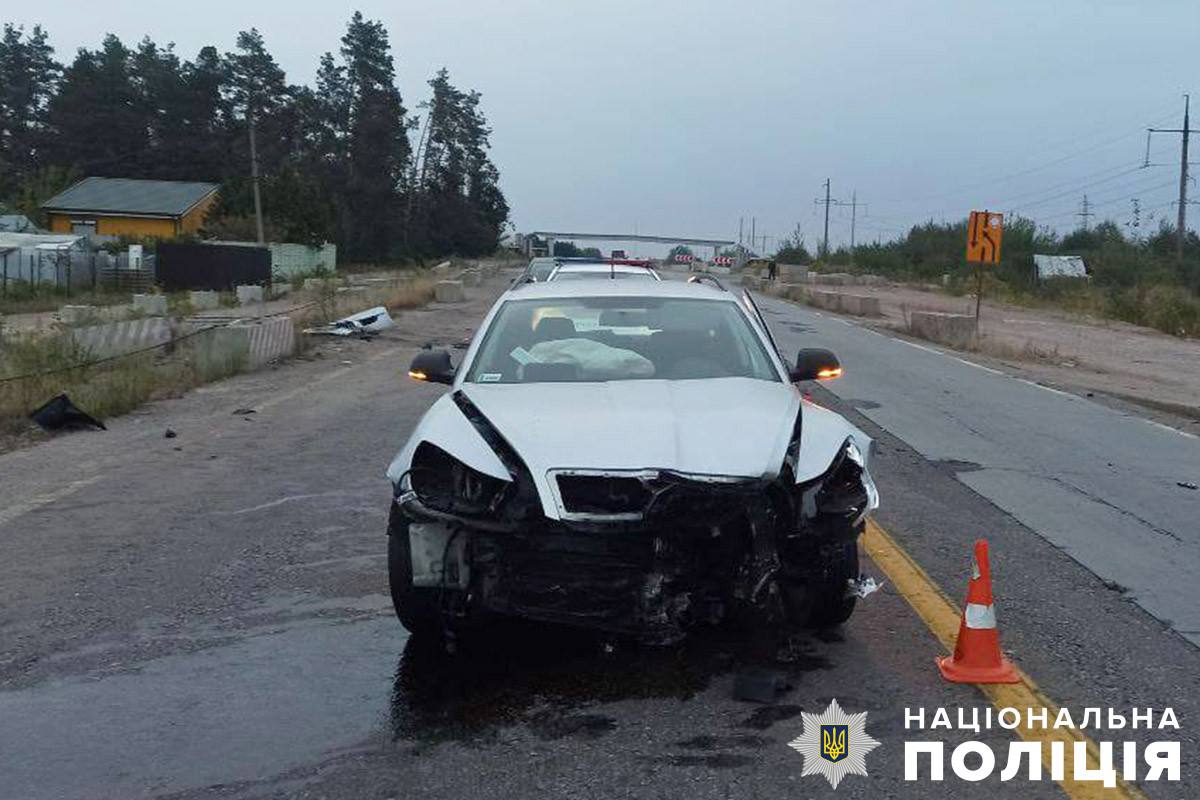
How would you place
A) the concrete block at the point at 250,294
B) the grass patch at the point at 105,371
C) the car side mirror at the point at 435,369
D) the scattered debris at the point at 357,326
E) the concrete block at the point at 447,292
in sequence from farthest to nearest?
the concrete block at the point at 250,294, the concrete block at the point at 447,292, the scattered debris at the point at 357,326, the grass patch at the point at 105,371, the car side mirror at the point at 435,369

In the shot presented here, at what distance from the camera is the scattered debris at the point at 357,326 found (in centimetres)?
2362

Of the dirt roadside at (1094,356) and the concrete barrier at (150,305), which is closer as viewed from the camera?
the dirt roadside at (1094,356)

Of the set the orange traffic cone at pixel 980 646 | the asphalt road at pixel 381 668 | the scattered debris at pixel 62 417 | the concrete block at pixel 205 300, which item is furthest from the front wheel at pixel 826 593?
the concrete block at pixel 205 300

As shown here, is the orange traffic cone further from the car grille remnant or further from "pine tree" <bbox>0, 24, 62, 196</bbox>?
"pine tree" <bbox>0, 24, 62, 196</bbox>

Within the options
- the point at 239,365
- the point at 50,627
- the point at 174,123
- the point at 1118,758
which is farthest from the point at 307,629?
the point at 174,123

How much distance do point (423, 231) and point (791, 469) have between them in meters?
90.3

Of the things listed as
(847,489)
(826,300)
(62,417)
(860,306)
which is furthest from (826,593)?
(826,300)

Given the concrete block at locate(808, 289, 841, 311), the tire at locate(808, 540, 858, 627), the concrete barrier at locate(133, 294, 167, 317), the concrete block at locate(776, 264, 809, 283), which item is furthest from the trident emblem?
the concrete block at locate(776, 264, 809, 283)

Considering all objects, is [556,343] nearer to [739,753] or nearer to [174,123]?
[739,753]

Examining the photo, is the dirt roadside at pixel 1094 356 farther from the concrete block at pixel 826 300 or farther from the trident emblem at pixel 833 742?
the trident emblem at pixel 833 742

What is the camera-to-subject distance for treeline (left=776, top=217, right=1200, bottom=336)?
4172 cm

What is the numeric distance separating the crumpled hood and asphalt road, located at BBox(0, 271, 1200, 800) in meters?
0.26

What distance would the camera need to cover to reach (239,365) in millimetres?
17297
